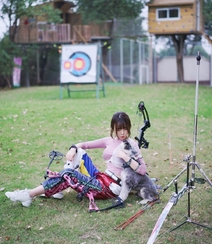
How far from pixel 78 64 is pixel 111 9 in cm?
901

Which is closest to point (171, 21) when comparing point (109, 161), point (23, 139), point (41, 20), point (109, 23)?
point (109, 23)

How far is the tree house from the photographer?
2103 centimetres

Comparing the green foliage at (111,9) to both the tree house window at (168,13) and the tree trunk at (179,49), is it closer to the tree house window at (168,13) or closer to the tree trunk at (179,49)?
the tree house window at (168,13)

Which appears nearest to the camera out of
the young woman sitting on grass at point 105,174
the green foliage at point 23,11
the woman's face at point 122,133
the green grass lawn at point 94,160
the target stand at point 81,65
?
the green grass lawn at point 94,160

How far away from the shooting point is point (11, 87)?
901 inches

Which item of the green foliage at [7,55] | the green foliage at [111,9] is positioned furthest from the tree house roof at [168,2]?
the green foliage at [7,55]

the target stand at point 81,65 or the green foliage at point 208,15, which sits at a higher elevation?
the green foliage at point 208,15

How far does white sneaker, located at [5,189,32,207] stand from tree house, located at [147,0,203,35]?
17583 millimetres

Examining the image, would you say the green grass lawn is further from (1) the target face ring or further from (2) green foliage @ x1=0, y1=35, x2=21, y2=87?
(2) green foliage @ x1=0, y1=35, x2=21, y2=87

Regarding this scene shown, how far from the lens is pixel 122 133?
4.77 meters

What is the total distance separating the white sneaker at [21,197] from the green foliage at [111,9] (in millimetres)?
19306

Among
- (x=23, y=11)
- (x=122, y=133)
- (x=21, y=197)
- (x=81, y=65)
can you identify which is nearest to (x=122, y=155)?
(x=122, y=133)

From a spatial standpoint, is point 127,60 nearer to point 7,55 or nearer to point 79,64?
point 7,55

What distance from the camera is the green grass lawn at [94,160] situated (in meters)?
4.04
